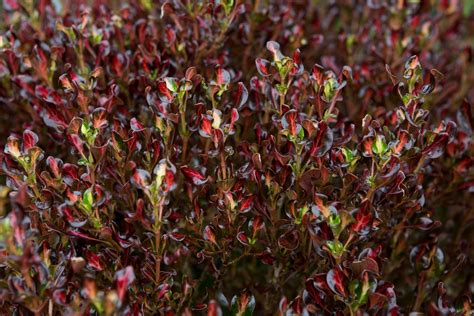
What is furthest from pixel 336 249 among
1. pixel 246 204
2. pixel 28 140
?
pixel 28 140

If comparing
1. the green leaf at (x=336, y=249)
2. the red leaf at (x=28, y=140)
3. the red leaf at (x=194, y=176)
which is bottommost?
the green leaf at (x=336, y=249)

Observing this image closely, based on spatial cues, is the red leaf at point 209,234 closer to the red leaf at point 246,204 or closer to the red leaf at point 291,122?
the red leaf at point 246,204

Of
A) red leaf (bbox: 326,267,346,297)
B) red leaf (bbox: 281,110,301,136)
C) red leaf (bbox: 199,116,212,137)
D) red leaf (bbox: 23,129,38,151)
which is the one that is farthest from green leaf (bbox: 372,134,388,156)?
red leaf (bbox: 23,129,38,151)

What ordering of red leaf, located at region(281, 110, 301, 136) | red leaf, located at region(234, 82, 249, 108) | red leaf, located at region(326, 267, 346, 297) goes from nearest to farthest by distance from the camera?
red leaf, located at region(326, 267, 346, 297) < red leaf, located at region(281, 110, 301, 136) < red leaf, located at region(234, 82, 249, 108)

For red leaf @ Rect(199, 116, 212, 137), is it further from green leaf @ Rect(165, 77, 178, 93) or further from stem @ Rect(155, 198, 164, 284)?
stem @ Rect(155, 198, 164, 284)

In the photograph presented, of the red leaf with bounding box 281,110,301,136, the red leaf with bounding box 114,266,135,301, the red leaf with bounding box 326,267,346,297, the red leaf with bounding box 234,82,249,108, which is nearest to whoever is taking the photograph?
the red leaf with bounding box 114,266,135,301

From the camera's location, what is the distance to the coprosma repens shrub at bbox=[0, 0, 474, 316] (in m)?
1.68

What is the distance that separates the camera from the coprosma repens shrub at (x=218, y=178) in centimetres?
168

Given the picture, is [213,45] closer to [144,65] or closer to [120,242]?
[144,65]

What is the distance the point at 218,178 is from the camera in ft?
6.06

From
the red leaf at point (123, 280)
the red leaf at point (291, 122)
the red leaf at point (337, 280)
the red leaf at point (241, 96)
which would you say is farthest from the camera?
the red leaf at point (241, 96)

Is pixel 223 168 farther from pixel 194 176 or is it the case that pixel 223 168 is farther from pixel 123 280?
pixel 123 280

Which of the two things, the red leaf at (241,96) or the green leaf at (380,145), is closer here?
the green leaf at (380,145)

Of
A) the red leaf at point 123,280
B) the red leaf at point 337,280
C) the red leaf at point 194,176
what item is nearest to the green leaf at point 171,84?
the red leaf at point 194,176
